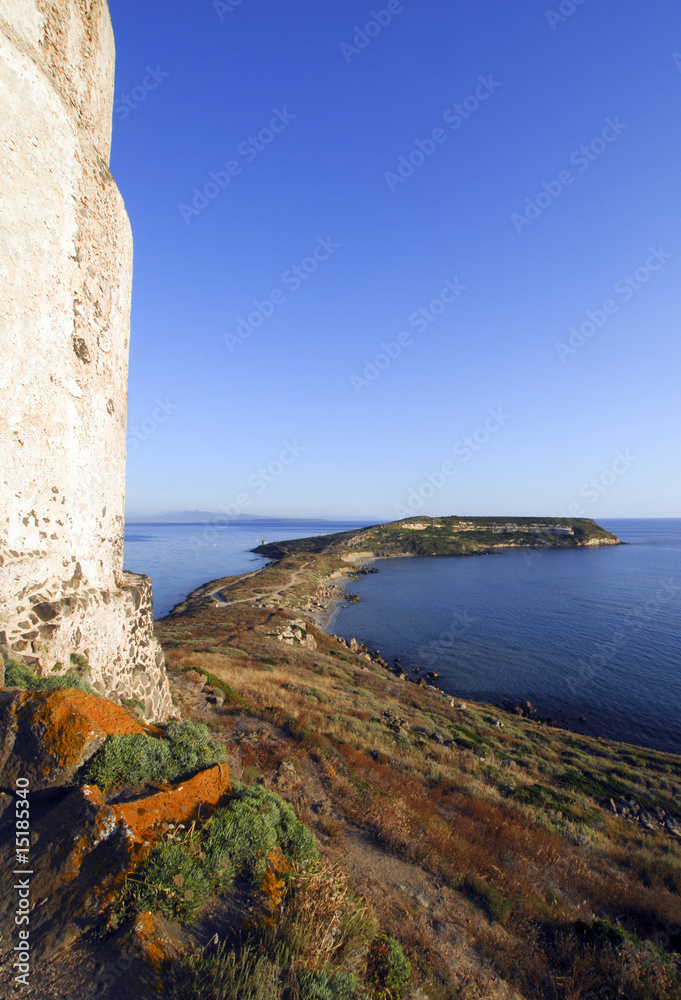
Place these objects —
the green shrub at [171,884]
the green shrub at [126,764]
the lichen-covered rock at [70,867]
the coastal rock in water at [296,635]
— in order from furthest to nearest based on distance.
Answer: the coastal rock in water at [296,635] < the green shrub at [126,764] < the green shrub at [171,884] < the lichen-covered rock at [70,867]

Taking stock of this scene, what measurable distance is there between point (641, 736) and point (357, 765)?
20.3m

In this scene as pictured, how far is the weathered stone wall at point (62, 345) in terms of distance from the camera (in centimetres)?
669

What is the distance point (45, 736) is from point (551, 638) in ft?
138

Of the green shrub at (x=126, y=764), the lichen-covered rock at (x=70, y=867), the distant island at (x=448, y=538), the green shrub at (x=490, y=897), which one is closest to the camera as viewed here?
the lichen-covered rock at (x=70, y=867)

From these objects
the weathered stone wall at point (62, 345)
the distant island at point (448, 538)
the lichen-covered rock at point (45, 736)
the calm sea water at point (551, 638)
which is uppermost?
the weathered stone wall at point (62, 345)

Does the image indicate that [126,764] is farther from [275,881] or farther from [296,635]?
[296,635]

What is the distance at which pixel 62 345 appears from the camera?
7.34 m

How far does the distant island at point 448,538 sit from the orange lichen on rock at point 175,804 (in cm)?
9522

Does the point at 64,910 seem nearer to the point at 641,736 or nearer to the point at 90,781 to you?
the point at 90,781

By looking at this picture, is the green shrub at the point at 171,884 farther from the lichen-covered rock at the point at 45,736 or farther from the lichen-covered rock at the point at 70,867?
the lichen-covered rock at the point at 45,736

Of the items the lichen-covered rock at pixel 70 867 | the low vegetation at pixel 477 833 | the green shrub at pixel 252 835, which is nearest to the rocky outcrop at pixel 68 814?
the lichen-covered rock at pixel 70 867

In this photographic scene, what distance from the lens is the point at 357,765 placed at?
11359mm

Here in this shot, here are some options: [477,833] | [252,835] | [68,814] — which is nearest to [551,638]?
[477,833]

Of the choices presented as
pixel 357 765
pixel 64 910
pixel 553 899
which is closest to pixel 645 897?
pixel 553 899
